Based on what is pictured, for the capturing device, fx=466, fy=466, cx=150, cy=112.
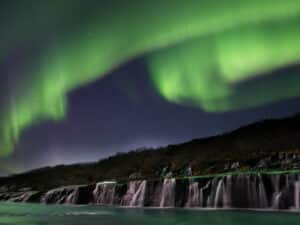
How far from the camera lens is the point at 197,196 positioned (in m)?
37.0

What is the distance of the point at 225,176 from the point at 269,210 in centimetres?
553

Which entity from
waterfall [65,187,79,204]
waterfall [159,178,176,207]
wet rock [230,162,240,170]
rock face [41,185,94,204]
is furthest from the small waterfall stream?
wet rock [230,162,240,170]

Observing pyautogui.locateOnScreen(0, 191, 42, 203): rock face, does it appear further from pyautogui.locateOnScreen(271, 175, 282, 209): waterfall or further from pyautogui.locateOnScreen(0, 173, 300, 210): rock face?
pyautogui.locateOnScreen(271, 175, 282, 209): waterfall

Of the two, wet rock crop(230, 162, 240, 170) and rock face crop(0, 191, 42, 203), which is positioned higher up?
wet rock crop(230, 162, 240, 170)

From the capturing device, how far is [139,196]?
141 feet

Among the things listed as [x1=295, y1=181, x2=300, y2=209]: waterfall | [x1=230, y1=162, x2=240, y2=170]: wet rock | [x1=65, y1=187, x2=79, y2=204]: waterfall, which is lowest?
[x1=295, y1=181, x2=300, y2=209]: waterfall

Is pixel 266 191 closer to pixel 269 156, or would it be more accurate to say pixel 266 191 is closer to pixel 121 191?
pixel 121 191

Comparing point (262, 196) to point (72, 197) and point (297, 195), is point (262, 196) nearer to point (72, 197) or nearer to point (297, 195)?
point (297, 195)

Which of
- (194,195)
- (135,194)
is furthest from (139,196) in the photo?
(194,195)

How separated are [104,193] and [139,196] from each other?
6.87 meters

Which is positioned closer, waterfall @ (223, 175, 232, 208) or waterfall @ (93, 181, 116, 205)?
waterfall @ (223, 175, 232, 208)

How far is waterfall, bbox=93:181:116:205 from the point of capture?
47.2 metres

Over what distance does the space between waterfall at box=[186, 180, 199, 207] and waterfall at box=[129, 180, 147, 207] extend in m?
5.81

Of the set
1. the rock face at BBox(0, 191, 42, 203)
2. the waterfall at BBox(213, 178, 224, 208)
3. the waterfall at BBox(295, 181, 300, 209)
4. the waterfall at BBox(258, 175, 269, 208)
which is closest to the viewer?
the waterfall at BBox(295, 181, 300, 209)
